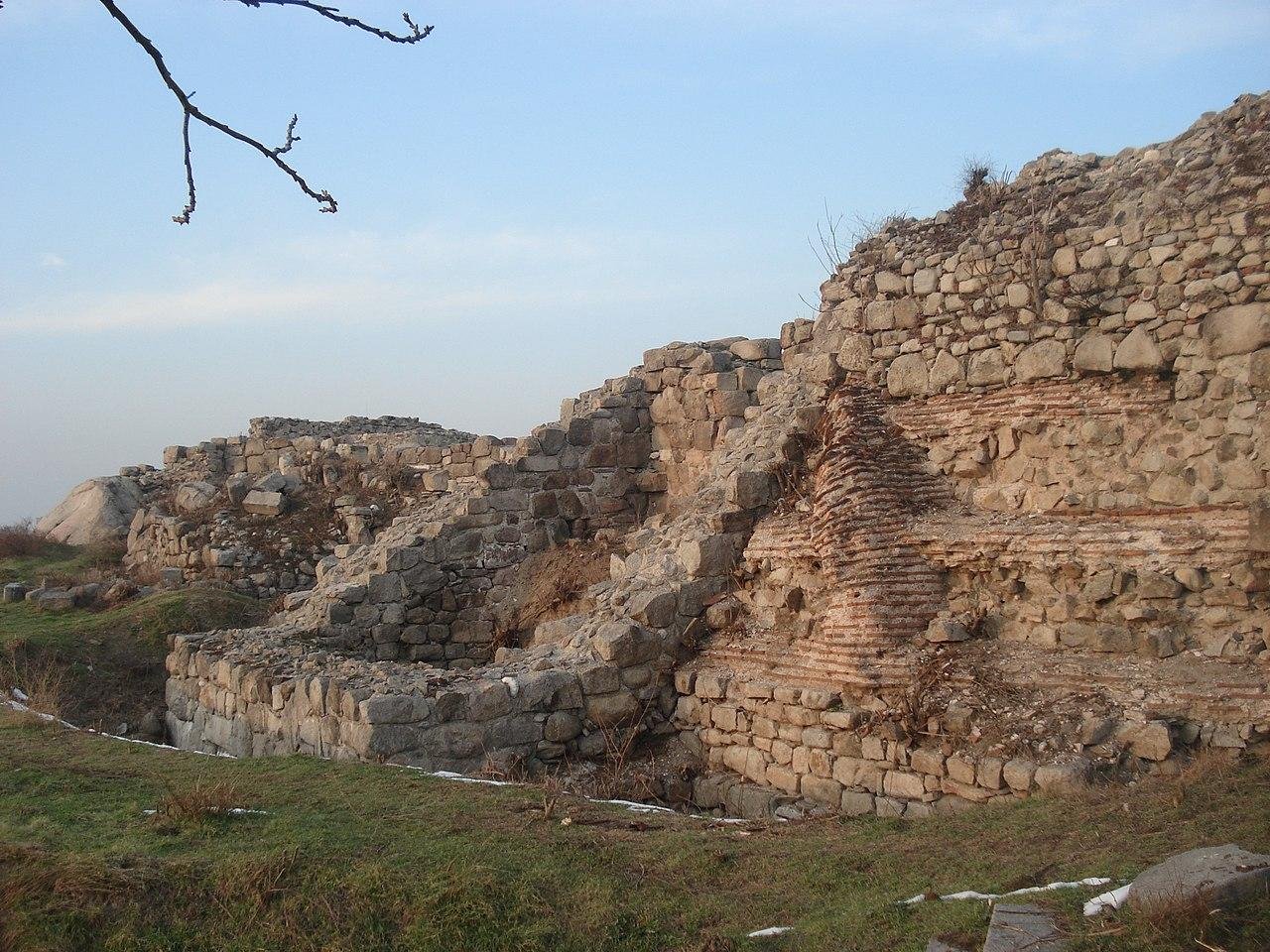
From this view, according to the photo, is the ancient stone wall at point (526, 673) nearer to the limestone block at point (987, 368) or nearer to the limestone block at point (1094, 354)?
the limestone block at point (987, 368)

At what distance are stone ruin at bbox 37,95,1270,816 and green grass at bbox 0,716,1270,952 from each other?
86 centimetres

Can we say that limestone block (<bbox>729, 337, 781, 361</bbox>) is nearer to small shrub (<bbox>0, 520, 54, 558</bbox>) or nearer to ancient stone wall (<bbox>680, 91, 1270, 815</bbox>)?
ancient stone wall (<bbox>680, 91, 1270, 815</bbox>)

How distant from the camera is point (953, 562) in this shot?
314 inches

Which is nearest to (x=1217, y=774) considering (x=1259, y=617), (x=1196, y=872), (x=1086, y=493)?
(x=1259, y=617)

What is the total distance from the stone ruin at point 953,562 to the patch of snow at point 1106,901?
1842 millimetres

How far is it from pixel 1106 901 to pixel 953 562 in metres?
3.78

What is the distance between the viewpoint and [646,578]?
9.88 m

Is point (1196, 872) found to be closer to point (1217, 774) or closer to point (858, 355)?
point (1217, 774)

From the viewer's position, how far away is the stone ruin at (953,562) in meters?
6.84

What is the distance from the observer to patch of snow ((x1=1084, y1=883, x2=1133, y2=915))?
14.1 feet

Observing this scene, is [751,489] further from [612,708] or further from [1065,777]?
[1065,777]

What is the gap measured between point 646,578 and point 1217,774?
16.3 ft

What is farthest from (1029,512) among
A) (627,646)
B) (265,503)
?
(265,503)

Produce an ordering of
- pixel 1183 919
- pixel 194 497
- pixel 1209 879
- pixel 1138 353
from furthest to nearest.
Result: 1. pixel 194 497
2. pixel 1138 353
3. pixel 1209 879
4. pixel 1183 919
